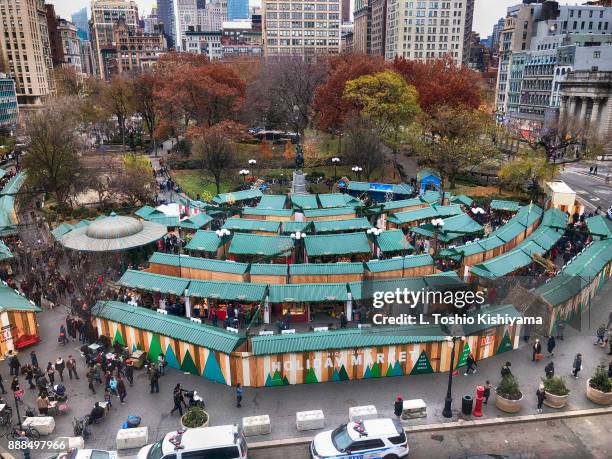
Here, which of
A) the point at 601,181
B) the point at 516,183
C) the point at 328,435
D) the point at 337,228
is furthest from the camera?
the point at 601,181

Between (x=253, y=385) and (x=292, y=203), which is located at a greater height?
(x=292, y=203)

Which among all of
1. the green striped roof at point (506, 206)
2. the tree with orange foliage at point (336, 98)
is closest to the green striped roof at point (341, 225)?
the green striped roof at point (506, 206)

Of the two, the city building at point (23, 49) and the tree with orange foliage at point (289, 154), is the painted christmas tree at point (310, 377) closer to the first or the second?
the tree with orange foliage at point (289, 154)

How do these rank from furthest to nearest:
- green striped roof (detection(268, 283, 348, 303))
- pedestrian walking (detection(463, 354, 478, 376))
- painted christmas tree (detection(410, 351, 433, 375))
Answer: green striped roof (detection(268, 283, 348, 303)) → pedestrian walking (detection(463, 354, 478, 376)) → painted christmas tree (detection(410, 351, 433, 375))

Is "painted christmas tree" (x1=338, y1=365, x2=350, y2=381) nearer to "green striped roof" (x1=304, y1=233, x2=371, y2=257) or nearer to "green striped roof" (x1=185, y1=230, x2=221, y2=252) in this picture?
"green striped roof" (x1=304, y1=233, x2=371, y2=257)

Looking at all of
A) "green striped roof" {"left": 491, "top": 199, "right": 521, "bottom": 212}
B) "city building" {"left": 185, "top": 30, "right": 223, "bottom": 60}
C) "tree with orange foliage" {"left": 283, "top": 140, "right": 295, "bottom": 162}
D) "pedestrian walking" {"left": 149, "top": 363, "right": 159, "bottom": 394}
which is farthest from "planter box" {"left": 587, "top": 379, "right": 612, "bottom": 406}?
"city building" {"left": 185, "top": 30, "right": 223, "bottom": 60}

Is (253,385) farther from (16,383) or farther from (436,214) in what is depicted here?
(436,214)

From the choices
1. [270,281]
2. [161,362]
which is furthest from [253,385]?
[270,281]

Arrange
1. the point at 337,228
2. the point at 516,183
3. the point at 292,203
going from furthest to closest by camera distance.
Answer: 1. the point at 516,183
2. the point at 292,203
3. the point at 337,228
